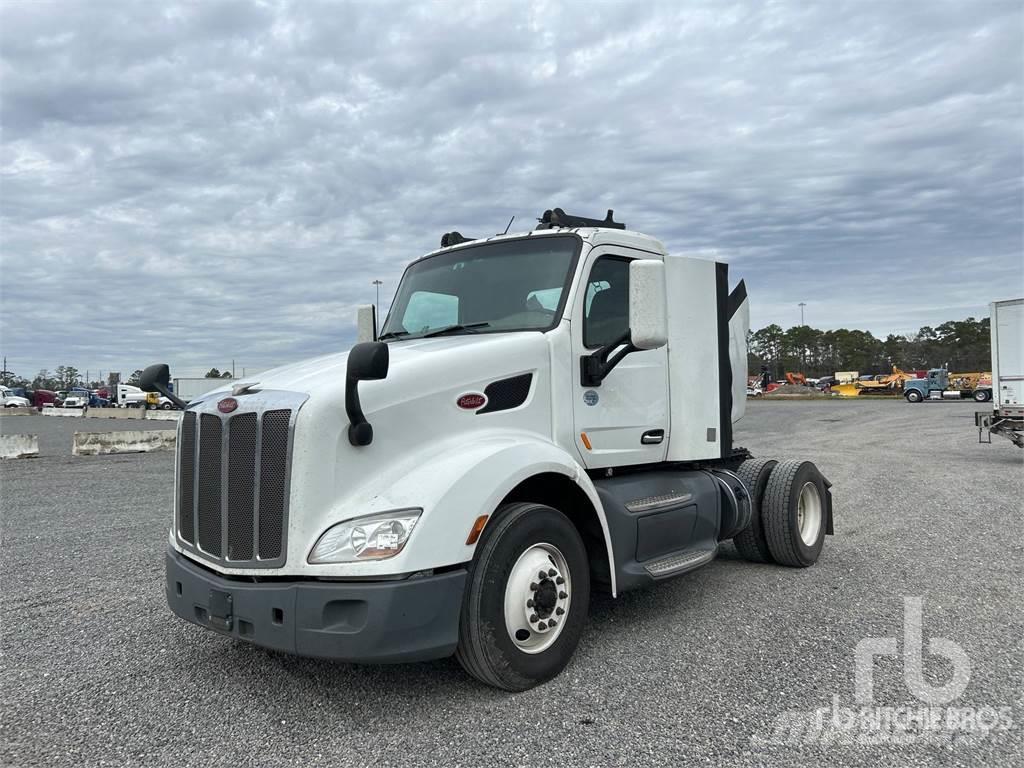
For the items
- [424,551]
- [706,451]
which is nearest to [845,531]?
[706,451]

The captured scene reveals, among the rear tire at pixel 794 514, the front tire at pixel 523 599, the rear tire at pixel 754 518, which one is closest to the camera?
the front tire at pixel 523 599

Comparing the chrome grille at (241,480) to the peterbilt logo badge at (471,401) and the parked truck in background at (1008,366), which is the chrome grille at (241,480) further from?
the parked truck in background at (1008,366)

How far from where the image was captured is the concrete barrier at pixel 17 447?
16406 mm

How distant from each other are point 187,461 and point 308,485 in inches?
39.5

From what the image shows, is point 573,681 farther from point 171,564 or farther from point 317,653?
point 171,564

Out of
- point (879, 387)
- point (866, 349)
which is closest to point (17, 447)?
point (879, 387)

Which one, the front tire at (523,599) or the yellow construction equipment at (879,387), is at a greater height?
A: the yellow construction equipment at (879,387)

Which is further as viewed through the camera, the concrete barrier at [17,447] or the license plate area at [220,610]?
the concrete barrier at [17,447]

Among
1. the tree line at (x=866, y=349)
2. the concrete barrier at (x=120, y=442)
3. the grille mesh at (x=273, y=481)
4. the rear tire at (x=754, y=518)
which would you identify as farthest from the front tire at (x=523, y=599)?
the tree line at (x=866, y=349)

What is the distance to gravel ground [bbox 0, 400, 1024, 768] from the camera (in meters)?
3.25

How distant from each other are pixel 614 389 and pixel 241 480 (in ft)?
7.73

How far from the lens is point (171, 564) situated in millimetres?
4086

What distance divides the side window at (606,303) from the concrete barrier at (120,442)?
15.2m

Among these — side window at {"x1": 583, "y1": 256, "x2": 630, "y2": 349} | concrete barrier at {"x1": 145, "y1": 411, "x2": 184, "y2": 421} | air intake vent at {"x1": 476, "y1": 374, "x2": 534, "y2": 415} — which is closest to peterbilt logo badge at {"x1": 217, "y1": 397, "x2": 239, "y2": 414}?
air intake vent at {"x1": 476, "y1": 374, "x2": 534, "y2": 415}
